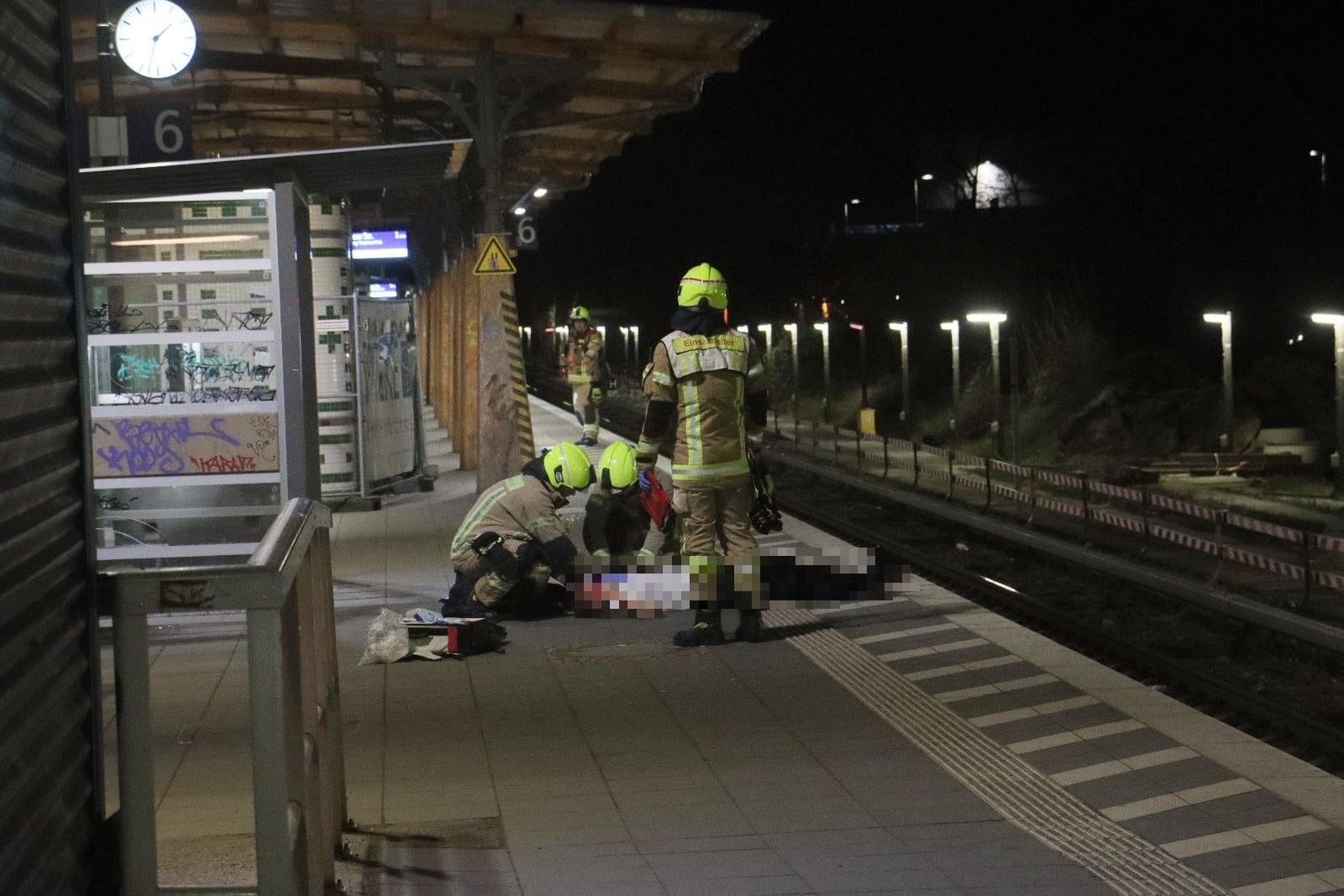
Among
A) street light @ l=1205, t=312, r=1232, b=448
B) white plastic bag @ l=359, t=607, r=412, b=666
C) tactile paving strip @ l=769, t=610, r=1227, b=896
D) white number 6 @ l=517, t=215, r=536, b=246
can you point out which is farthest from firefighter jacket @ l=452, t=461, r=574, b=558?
street light @ l=1205, t=312, r=1232, b=448

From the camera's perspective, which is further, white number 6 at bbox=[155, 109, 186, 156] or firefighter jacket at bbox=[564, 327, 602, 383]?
firefighter jacket at bbox=[564, 327, 602, 383]

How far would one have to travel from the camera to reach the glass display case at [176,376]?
10844 mm

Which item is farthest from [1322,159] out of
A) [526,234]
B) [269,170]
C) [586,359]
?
[269,170]

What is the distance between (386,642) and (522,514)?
1357mm

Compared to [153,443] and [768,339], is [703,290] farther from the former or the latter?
[768,339]

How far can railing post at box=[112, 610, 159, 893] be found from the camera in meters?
3.59

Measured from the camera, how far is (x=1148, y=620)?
41.4ft

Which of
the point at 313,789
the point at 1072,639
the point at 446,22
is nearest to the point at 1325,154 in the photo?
the point at 446,22

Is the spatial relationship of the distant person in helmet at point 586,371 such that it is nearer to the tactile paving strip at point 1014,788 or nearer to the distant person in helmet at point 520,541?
the distant person in helmet at point 520,541

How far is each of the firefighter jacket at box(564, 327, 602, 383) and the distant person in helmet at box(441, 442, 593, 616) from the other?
15295 millimetres

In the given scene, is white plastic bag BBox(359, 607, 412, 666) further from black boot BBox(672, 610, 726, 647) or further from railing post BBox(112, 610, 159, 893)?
railing post BBox(112, 610, 159, 893)

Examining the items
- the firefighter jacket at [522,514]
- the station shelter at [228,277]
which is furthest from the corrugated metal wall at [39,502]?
the firefighter jacket at [522,514]

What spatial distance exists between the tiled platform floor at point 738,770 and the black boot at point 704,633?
0.33 ft

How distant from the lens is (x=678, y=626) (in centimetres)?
1119
